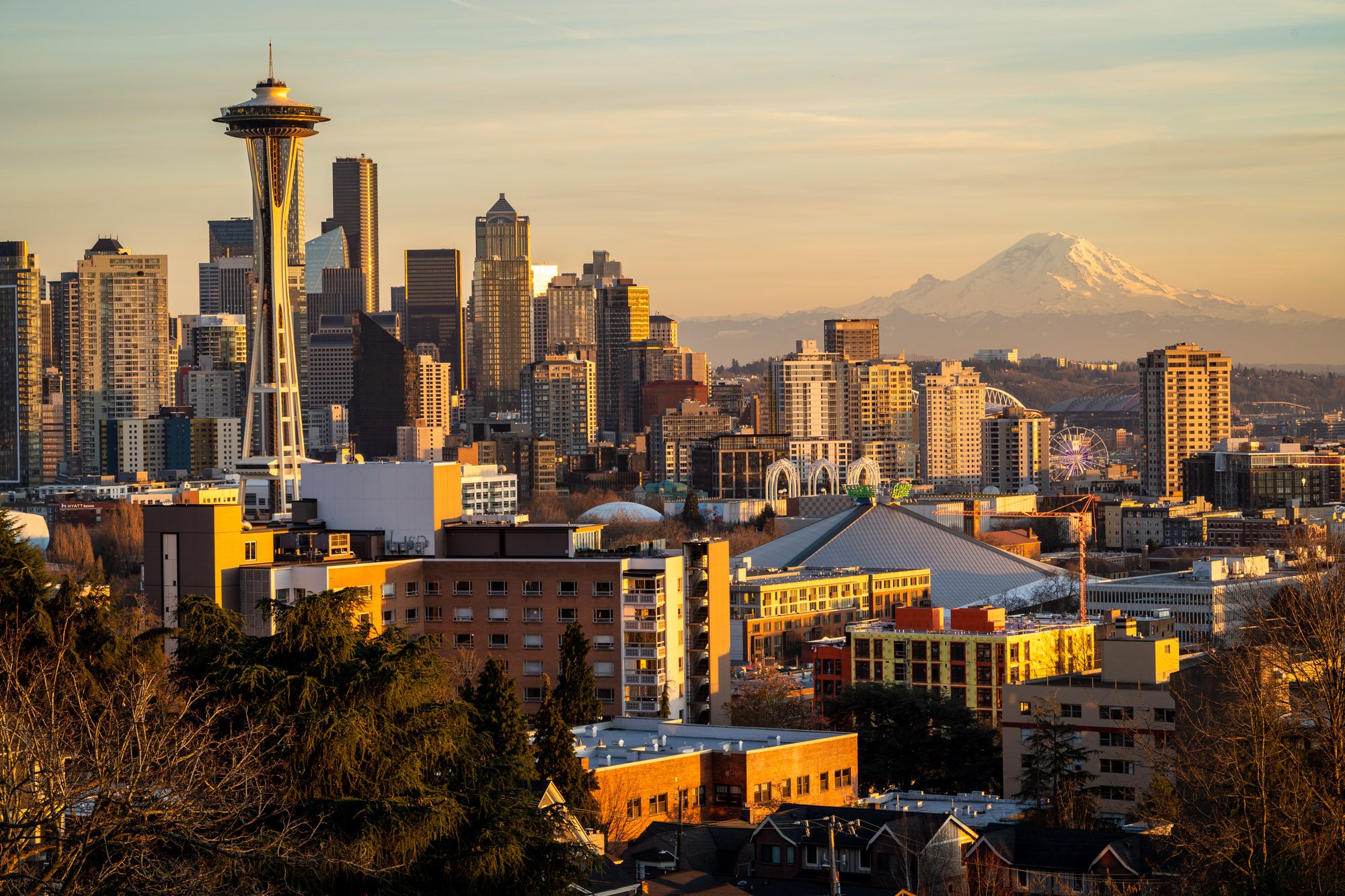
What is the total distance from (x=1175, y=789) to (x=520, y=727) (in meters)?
9.45

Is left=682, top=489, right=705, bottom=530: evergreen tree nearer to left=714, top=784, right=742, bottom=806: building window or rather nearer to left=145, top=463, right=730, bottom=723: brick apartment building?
left=145, top=463, right=730, bottom=723: brick apartment building

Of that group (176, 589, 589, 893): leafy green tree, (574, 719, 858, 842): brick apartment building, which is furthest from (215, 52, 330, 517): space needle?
(176, 589, 589, 893): leafy green tree

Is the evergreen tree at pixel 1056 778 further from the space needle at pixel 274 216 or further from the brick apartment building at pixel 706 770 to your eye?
the space needle at pixel 274 216

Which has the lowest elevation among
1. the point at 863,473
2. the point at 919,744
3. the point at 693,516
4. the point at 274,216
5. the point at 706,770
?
the point at 919,744

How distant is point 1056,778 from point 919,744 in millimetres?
6876

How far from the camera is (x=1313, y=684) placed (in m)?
25.1

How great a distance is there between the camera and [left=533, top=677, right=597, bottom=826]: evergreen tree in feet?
102

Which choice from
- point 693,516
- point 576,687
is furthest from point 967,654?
point 693,516

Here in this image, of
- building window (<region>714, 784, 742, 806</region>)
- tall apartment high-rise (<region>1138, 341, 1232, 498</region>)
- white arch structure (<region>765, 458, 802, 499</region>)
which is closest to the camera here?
building window (<region>714, 784, 742, 806</region>)

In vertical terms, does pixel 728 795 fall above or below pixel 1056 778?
above

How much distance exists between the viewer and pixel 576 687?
1593 inches

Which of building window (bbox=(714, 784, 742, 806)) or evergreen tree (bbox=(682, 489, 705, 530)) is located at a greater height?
evergreen tree (bbox=(682, 489, 705, 530))

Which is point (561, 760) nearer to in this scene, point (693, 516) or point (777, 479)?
Answer: point (693, 516)

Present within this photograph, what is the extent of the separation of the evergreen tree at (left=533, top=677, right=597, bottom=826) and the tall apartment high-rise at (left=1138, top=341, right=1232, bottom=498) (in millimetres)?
162318
